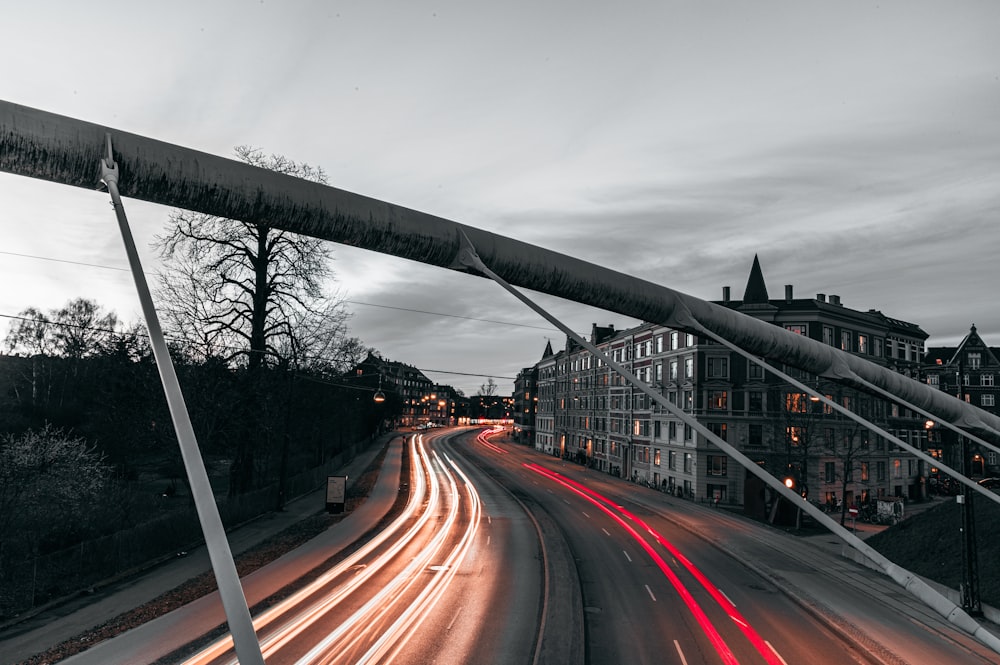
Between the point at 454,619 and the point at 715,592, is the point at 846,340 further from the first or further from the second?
the point at 454,619

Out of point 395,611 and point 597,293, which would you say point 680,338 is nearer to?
point 395,611

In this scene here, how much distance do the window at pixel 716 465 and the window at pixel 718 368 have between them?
23.2ft

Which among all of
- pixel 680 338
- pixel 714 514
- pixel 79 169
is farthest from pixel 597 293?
pixel 680 338

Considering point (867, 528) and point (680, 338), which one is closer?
point (867, 528)

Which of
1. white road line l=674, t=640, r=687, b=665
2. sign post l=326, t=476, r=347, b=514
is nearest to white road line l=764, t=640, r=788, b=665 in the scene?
white road line l=674, t=640, r=687, b=665

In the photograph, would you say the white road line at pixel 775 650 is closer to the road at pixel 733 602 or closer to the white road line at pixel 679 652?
the road at pixel 733 602

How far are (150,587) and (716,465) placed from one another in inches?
1677

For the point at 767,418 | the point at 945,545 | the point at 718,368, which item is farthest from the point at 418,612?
the point at 718,368

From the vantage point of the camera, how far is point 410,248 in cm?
525

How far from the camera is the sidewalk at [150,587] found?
15.1 metres

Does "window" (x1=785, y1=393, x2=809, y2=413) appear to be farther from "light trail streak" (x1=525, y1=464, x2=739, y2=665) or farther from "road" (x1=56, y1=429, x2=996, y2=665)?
"light trail streak" (x1=525, y1=464, x2=739, y2=665)

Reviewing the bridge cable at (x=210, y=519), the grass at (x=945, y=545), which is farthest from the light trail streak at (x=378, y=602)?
the grass at (x=945, y=545)

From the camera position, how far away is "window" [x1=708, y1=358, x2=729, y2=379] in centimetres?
5181

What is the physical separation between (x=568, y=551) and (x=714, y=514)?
1923cm
